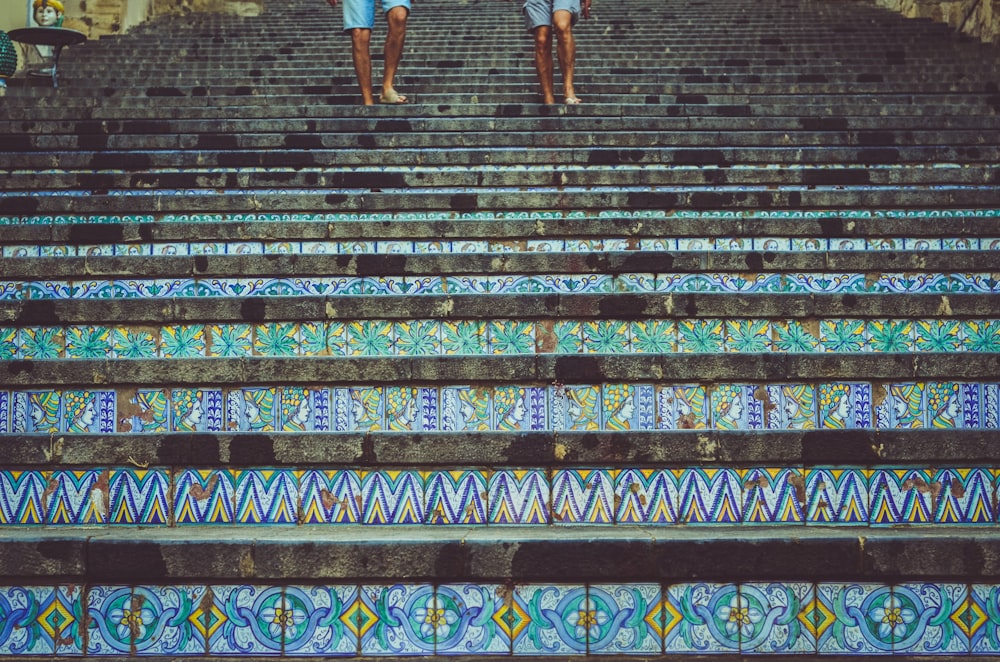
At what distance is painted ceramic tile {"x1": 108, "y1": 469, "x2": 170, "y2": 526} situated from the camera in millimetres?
2947

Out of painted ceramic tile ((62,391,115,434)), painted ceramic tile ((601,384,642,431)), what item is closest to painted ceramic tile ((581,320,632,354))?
painted ceramic tile ((601,384,642,431))

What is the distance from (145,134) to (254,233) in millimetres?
2362

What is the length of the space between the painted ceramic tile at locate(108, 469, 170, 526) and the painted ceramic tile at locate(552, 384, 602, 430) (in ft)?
4.37

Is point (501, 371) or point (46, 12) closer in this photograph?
point (501, 371)

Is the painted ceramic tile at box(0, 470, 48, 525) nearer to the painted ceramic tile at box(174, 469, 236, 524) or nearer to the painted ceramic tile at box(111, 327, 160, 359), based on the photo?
the painted ceramic tile at box(174, 469, 236, 524)

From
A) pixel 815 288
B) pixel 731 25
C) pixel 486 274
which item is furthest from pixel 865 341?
pixel 731 25

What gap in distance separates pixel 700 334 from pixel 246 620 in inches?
92.6

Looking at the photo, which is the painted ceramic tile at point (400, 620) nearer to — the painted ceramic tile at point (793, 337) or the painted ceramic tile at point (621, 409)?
the painted ceramic tile at point (621, 409)

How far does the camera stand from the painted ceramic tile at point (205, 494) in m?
2.94

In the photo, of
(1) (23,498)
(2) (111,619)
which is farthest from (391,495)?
(1) (23,498)

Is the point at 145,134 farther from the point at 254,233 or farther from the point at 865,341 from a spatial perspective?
the point at 865,341

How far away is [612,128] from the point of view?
725cm

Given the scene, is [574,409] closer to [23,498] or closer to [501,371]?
[501,371]

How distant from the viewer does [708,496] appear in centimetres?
292
